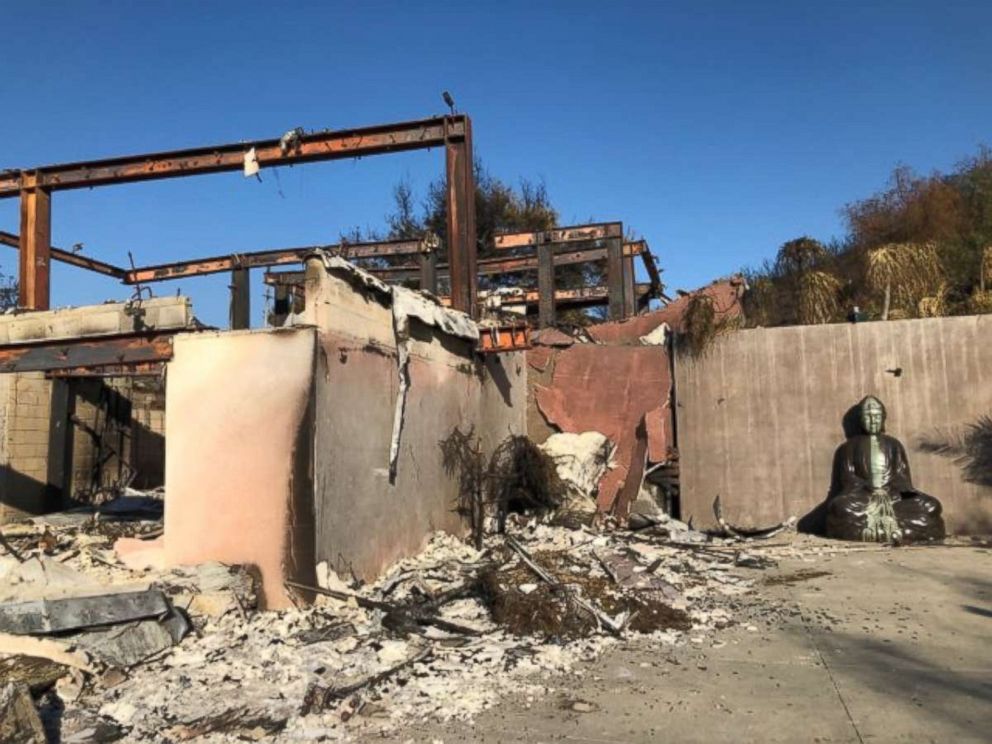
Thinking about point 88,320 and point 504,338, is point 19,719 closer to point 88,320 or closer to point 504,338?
point 504,338

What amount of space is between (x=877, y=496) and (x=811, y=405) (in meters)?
1.67

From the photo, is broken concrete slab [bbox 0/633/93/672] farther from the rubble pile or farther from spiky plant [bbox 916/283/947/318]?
spiky plant [bbox 916/283/947/318]

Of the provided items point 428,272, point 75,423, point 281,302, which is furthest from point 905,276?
point 75,423

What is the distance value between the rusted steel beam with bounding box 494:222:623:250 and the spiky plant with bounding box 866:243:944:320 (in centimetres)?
522

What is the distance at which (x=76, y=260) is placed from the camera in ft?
55.4

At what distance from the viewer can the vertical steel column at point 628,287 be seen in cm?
1741

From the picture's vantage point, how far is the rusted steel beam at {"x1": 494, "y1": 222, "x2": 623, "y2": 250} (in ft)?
55.2

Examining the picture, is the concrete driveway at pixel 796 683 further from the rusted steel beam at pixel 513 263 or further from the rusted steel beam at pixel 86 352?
the rusted steel beam at pixel 513 263

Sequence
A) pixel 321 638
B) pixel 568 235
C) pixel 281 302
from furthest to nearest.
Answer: pixel 568 235 → pixel 281 302 → pixel 321 638

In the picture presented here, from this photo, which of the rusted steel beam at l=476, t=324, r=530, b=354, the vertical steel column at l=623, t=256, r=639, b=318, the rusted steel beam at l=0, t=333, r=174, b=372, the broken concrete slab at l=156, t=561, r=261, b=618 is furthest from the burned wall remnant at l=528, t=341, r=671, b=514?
the rusted steel beam at l=0, t=333, r=174, b=372

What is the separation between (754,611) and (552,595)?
1.94 m

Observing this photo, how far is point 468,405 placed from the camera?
10.8 meters

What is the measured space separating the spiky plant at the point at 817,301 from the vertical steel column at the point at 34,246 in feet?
43.8

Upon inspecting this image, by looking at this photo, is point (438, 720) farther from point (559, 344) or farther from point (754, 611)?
point (559, 344)
